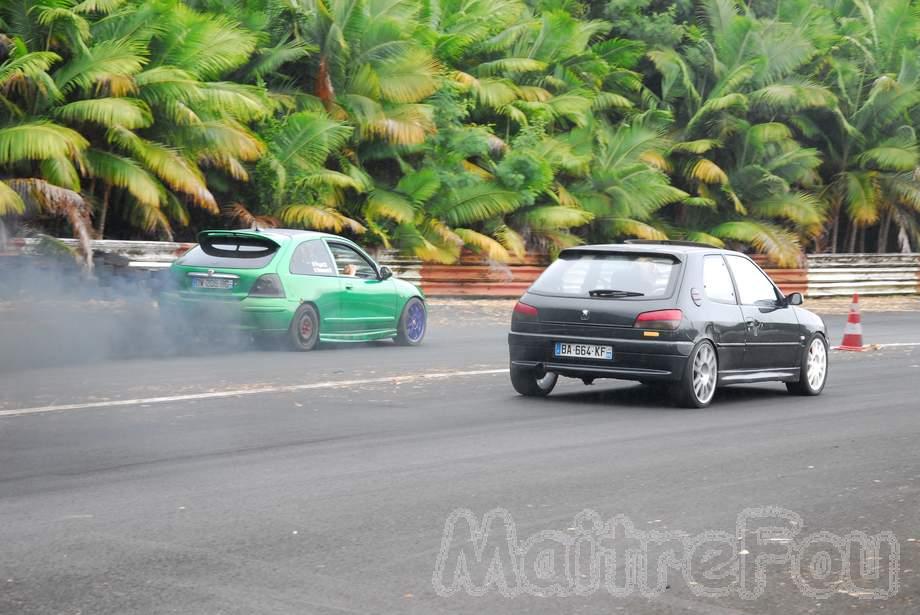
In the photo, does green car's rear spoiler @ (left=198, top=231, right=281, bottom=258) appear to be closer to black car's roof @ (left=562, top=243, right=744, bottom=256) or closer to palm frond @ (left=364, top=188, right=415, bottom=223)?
black car's roof @ (left=562, top=243, right=744, bottom=256)

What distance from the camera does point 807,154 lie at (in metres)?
36.8

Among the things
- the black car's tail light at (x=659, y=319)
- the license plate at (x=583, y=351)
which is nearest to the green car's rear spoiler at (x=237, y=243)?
the license plate at (x=583, y=351)

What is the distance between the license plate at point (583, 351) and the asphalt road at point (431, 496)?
1.54 feet

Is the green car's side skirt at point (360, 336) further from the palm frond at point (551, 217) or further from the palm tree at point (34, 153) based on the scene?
the palm frond at point (551, 217)

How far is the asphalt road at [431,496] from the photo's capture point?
5715mm

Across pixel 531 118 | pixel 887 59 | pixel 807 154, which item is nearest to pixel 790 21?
pixel 887 59

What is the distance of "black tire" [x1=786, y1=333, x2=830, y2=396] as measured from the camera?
13781 millimetres

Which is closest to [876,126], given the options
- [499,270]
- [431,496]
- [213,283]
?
[499,270]

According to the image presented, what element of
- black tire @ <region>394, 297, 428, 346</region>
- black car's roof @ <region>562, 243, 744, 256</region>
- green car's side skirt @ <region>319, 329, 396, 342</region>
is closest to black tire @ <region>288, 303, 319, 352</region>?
green car's side skirt @ <region>319, 329, 396, 342</region>

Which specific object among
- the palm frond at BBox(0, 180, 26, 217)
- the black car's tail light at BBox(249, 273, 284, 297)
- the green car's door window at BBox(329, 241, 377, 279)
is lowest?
the black car's tail light at BBox(249, 273, 284, 297)

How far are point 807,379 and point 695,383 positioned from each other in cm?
212

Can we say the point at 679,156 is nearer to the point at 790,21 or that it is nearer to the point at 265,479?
the point at 790,21

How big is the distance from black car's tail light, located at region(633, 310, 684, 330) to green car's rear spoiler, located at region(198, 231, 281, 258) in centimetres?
617

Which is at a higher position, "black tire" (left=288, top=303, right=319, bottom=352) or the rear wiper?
the rear wiper
